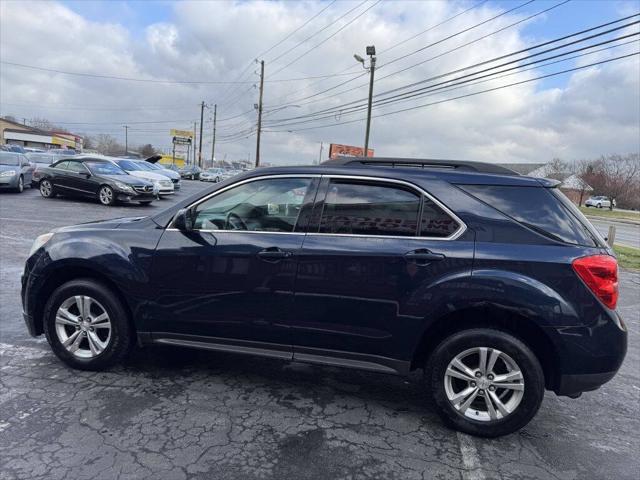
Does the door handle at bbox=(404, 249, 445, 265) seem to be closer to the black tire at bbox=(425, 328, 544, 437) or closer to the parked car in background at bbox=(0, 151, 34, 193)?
the black tire at bbox=(425, 328, 544, 437)

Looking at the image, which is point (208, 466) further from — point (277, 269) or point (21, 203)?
point (21, 203)

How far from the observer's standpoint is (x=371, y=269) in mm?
3166

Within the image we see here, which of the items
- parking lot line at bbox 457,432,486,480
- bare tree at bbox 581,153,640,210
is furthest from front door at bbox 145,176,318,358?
bare tree at bbox 581,153,640,210

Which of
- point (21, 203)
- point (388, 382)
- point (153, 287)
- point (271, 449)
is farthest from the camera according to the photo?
point (21, 203)

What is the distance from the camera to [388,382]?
3969 mm

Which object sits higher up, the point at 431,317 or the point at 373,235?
the point at 373,235

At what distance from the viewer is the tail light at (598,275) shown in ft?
9.63

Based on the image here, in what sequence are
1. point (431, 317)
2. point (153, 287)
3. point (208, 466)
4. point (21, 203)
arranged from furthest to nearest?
1. point (21, 203)
2. point (153, 287)
3. point (431, 317)
4. point (208, 466)

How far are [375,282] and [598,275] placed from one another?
4.59ft

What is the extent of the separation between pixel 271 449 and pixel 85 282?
202 centimetres

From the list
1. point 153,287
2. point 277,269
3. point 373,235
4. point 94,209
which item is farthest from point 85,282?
point 94,209

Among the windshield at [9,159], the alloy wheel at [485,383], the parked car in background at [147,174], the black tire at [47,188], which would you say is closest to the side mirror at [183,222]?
the alloy wheel at [485,383]

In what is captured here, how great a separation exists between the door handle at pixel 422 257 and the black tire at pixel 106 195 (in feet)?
46.4

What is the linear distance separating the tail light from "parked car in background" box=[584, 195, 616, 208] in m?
70.8
